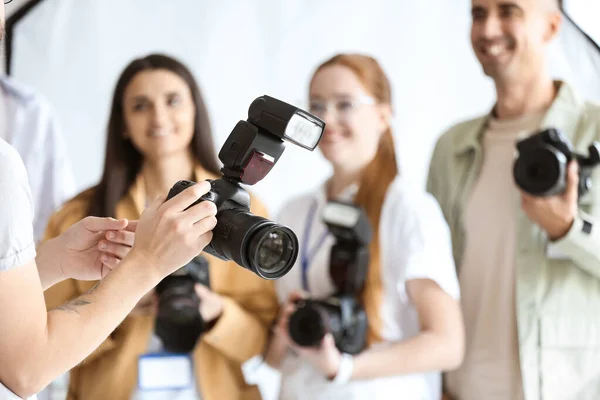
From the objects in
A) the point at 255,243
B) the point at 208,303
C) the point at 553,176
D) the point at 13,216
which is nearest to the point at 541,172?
the point at 553,176

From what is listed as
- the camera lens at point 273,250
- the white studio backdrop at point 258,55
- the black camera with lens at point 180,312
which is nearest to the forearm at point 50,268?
the camera lens at point 273,250

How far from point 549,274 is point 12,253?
127 centimetres

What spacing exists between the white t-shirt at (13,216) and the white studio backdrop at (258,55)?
60.4 inches

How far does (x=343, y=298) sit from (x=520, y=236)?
456 mm

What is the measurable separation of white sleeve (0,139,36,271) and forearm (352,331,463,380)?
3.01 feet

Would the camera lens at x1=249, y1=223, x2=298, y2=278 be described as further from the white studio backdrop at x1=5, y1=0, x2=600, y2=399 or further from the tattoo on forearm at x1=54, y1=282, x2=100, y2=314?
the white studio backdrop at x1=5, y1=0, x2=600, y2=399

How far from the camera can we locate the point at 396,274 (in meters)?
1.67

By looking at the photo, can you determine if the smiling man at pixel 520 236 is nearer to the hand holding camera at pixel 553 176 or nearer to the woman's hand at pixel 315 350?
the hand holding camera at pixel 553 176

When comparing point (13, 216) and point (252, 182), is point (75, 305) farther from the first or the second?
point (252, 182)

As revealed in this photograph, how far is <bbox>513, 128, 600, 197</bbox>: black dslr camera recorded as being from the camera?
1.62 meters

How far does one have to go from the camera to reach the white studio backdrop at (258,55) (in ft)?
7.86

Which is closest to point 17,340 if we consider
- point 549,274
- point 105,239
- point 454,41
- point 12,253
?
point 12,253

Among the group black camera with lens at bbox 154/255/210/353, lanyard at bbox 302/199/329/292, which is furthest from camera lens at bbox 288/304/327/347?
black camera with lens at bbox 154/255/210/353

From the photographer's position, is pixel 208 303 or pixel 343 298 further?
pixel 208 303
